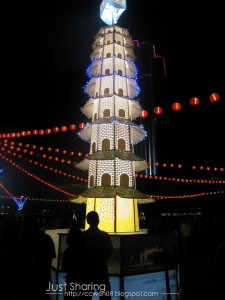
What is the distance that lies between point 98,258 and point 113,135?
785 centimetres

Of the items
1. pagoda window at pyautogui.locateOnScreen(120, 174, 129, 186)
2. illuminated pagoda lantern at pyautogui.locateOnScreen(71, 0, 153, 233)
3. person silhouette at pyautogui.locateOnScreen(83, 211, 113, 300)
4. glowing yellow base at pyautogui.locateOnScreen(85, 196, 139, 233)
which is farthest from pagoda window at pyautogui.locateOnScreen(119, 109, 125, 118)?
person silhouette at pyautogui.locateOnScreen(83, 211, 113, 300)

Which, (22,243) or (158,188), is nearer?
(22,243)

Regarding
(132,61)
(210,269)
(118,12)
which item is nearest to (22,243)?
(210,269)

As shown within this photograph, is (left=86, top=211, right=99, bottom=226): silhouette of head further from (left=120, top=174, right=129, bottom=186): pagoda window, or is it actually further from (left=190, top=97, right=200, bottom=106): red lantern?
(left=190, top=97, right=200, bottom=106): red lantern

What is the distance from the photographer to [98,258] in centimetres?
478

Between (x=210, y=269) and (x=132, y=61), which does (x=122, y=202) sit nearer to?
(x=210, y=269)

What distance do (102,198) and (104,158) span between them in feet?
5.56

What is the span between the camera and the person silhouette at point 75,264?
427 cm

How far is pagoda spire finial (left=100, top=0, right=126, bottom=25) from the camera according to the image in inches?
670

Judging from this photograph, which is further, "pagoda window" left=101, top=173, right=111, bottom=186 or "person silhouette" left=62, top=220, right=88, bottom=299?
"pagoda window" left=101, top=173, right=111, bottom=186

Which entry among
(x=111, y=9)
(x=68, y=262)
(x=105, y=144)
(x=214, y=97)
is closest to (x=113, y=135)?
(x=105, y=144)

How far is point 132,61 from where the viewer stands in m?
14.3

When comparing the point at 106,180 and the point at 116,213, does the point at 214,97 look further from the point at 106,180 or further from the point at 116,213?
the point at 116,213

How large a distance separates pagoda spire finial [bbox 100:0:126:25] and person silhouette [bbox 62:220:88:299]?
52.0 ft
